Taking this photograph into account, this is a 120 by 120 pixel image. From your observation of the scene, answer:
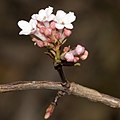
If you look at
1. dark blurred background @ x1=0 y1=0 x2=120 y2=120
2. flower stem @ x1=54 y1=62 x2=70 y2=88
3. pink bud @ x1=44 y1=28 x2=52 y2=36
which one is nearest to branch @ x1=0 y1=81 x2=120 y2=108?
flower stem @ x1=54 y1=62 x2=70 y2=88

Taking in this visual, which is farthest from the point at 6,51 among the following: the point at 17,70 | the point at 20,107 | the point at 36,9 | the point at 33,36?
the point at 33,36

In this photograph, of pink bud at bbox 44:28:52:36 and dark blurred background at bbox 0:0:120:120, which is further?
dark blurred background at bbox 0:0:120:120

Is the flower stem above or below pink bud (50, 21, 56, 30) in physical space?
below

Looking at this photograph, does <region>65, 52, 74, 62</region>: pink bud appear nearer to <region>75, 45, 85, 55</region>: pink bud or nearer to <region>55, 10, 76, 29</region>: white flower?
<region>75, 45, 85, 55</region>: pink bud

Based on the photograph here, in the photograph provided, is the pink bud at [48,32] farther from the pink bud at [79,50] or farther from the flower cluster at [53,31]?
the pink bud at [79,50]

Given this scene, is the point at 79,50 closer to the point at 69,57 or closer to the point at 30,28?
the point at 69,57

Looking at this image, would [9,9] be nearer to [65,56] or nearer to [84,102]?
[84,102]

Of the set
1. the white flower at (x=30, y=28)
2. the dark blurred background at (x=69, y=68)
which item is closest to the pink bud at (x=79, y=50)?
the white flower at (x=30, y=28)

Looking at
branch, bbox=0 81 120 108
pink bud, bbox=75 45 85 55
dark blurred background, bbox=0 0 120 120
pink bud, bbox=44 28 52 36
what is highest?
dark blurred background, bbox=0 0 120 120
